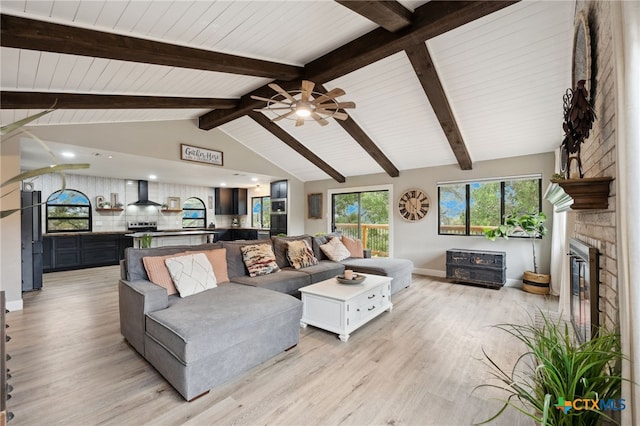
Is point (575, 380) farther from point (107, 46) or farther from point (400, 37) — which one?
point (107, 46)

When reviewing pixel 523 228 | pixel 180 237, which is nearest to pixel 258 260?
pixel 180 237

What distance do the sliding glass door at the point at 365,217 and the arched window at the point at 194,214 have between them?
457 centimetres

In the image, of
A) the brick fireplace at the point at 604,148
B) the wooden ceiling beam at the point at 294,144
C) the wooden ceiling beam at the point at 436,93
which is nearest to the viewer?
the brick fireplace at the point at 604,148

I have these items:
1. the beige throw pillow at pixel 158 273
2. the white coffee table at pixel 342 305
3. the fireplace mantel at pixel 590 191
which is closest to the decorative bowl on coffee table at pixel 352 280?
the white coffee table at pixel 342 305

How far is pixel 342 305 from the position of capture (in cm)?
296

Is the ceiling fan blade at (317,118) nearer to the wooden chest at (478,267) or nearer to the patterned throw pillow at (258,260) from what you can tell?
the patterned throw pillow at (258,260)

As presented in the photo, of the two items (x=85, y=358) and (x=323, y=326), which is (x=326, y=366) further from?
(x=85, y=358)

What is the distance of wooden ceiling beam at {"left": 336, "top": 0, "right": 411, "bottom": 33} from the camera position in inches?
90.1

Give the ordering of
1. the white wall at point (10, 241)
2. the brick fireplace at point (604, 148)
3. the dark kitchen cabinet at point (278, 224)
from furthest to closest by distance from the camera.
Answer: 1. the dark kitchen cabinet at point (278, 224)
2. the white wall at point (10, 241)
3. the brick fireplace at point (604, 148)

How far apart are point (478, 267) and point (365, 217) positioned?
300 centimetres

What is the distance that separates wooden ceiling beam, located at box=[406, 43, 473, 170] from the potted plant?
1.42m

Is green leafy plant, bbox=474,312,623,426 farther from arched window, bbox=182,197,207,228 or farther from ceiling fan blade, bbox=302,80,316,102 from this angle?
arched window, bbox=182,197,207,228

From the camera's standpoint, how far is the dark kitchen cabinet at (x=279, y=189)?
802 centimetres

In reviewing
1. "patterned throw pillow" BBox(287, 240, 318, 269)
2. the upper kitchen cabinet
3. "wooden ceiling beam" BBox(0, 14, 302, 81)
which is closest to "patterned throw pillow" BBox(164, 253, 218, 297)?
"patterned throw pillow" BBox(287, 240, 318, 269)
